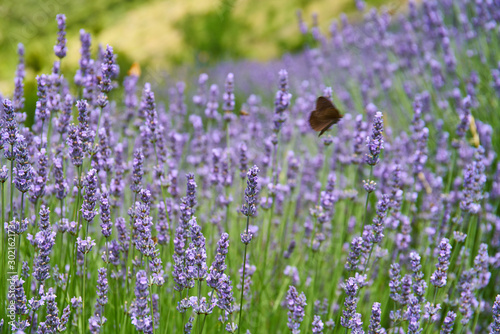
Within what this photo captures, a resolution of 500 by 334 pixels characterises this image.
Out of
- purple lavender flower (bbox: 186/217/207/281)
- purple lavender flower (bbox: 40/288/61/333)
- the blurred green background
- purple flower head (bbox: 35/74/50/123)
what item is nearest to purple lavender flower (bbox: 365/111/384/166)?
purple lavender flower (bbox: 186/217/207/281)

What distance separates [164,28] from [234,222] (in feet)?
25.9

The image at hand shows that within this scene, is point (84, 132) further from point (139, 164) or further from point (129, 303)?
point (129, 303)

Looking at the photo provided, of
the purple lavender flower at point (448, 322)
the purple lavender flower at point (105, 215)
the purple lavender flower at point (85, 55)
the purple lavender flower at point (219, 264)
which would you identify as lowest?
the purple lavender flower at point (448, 322)

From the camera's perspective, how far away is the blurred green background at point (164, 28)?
26.3 feet

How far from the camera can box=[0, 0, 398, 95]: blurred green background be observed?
802cm

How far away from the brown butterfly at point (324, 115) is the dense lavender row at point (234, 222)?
20cm

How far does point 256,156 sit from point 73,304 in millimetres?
1998

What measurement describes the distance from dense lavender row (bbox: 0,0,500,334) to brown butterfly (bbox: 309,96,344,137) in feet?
0.66

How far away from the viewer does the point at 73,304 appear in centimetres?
162

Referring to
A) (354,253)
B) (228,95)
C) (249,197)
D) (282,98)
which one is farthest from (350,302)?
(228,95)

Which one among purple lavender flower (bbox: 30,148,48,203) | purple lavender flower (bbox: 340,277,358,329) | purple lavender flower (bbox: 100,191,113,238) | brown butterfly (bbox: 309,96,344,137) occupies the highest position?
brown butterfly (bbox: 309,96,344,137)

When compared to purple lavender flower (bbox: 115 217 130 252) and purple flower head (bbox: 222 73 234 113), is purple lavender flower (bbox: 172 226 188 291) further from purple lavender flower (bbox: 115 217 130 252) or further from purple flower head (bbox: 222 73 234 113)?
purple flower head (bbox: 222 73 234 113)

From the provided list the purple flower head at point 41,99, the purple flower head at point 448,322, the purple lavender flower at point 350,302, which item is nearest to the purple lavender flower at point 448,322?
the purple flower head at point 448,322

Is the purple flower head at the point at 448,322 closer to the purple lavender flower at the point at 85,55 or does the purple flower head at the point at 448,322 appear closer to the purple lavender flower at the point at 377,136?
the purple lavender flower at the point at 377,136
